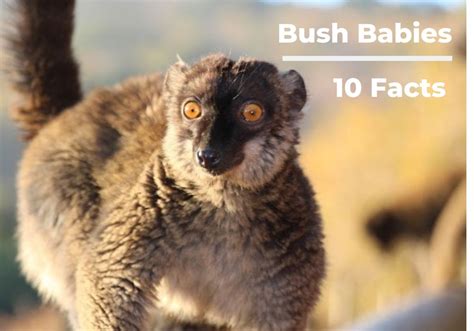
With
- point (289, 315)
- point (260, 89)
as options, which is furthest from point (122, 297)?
point (260, 89)

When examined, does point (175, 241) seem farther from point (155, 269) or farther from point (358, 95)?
point (358, 95)

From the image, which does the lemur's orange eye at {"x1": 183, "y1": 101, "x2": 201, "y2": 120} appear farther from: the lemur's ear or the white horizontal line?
the white horizontal line

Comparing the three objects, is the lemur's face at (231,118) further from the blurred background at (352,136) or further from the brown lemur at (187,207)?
the blurred background at (352,136)

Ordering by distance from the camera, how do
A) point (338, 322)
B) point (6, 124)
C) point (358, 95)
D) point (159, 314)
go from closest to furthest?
point (159, 314)
point (6, 124)
point (358, 95)
point (338, 322)

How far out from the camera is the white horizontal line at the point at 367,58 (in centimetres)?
354

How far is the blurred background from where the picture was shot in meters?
3.68

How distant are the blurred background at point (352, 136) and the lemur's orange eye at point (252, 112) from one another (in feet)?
0.62

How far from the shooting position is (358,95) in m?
3.78

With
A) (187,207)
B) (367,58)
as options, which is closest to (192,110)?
(187,207)

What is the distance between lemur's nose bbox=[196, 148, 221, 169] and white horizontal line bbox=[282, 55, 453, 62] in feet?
3.38

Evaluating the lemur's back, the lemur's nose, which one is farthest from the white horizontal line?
the lemur's nose

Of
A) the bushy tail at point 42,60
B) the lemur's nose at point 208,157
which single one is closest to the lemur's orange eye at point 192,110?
the lemur's nose at point 208,157

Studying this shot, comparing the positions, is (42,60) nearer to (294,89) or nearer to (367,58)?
(294,89)

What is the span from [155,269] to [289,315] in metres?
0.41
